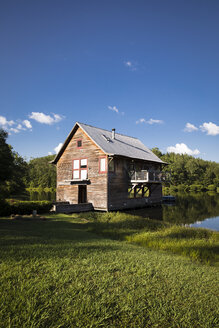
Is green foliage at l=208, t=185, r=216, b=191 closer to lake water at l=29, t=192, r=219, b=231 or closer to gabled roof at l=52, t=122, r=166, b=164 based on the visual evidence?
lake water at l=29, t=192, r=219, b=231

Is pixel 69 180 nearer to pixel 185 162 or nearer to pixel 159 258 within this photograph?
pixel 159 258

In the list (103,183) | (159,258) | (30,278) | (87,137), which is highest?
(87,137)

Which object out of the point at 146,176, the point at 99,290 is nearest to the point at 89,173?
the point at 146,176

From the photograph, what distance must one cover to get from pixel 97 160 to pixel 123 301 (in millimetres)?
20992

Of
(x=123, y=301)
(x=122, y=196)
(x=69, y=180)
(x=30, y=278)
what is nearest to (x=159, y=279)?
(x=123, y=301)

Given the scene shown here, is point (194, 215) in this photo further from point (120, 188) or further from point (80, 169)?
point (80, 169)

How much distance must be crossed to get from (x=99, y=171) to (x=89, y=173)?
65.0 inches

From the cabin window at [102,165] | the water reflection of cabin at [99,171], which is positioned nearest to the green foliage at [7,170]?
the water reflection of cabin at [99,171]

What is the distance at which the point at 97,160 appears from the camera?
24672 mm

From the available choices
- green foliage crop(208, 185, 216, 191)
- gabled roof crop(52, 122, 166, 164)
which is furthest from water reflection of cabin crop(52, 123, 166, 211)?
green foliage crop(208, 185, 216, 191)

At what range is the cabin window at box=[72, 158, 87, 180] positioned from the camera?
85.3 ft

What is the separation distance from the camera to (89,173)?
2538cm

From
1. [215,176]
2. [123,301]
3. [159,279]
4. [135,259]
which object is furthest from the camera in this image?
[215,176]

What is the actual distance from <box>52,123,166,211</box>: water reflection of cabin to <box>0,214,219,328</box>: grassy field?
17.2 meters
